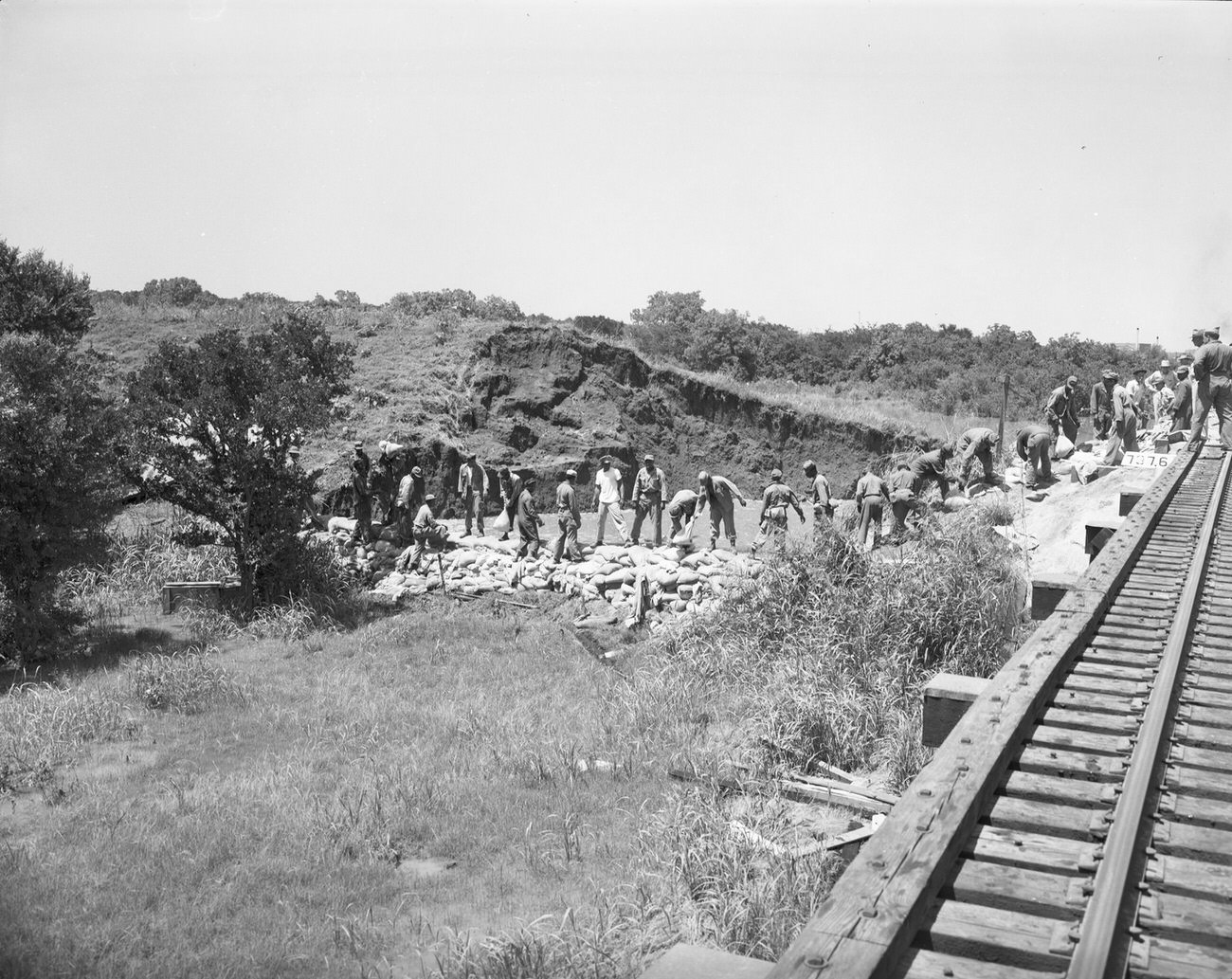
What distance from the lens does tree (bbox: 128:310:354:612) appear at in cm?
1592

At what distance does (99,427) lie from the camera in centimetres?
1390

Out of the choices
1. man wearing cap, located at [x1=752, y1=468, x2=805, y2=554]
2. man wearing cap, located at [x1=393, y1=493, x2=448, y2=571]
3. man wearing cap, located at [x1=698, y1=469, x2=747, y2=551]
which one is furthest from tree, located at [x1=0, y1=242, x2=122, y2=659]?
man wearing cap, located at [x1=752, y1=468, x2=805, y2=554]

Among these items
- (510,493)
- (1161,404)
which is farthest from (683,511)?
(1161,404)

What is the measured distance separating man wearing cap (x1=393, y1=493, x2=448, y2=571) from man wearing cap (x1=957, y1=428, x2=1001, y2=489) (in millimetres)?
9738

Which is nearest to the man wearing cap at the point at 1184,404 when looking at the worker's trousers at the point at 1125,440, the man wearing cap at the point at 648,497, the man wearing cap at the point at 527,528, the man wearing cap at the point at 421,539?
the worker's trousers at the point at 1125,440

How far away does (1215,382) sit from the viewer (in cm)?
1511

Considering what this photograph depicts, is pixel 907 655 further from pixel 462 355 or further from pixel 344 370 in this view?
pixel 462 355

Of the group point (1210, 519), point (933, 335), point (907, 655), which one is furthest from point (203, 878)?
point (933, 335)

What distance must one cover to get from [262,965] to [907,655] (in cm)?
647

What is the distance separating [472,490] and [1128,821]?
1753cm

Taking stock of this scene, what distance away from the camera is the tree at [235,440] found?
52.2 ft

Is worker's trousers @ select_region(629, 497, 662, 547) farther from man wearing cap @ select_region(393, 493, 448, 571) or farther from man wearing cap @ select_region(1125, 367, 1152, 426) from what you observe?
man wearing cap @ select_region(1125, 367, 1152, 426)

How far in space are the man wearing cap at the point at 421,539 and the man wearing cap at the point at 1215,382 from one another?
12593 millimetres

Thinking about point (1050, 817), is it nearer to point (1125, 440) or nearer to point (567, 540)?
point (567, 540)
